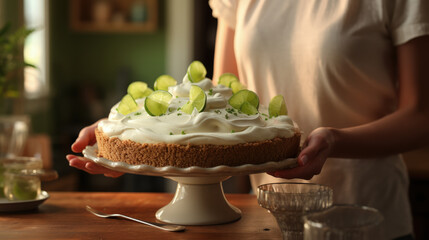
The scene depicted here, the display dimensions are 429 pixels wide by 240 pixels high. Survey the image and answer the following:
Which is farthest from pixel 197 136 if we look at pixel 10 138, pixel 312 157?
pixel 10 138

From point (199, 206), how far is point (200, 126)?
0.58 feet

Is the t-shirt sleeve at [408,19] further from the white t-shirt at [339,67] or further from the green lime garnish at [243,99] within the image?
the green lime garnish at [243,99]

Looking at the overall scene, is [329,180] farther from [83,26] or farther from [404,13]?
[83,26]

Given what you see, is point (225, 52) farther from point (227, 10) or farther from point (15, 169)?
point (15, 169)

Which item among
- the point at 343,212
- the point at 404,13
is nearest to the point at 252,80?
the point at 404,13

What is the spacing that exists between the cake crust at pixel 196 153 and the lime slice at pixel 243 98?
0.12 m

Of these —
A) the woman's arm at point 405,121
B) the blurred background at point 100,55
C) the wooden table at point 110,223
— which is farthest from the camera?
the blurred background at point 100,55

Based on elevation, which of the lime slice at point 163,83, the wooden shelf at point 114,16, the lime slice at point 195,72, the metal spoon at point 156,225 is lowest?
the metal spoon at point 156,225

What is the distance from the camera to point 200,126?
112 centimetres

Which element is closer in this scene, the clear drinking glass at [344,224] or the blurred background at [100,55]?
the clear drinking glass at [344,224]

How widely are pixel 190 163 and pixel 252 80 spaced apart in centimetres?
53

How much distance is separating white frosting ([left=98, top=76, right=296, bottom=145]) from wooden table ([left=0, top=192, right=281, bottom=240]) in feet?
0.60

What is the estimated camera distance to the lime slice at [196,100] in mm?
1138

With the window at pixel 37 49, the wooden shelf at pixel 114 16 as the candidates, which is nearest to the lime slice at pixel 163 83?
the window at pixel 37 49
